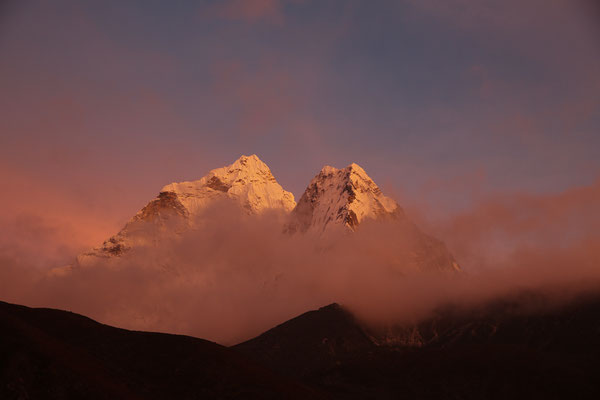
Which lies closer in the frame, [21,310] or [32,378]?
[32,378]

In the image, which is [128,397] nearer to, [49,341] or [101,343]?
[49,341]

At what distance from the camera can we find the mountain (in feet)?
382

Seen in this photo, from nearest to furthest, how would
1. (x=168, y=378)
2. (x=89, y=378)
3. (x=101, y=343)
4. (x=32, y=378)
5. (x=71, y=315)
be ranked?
1. (x=32, y=378)
2. (x=89, y=378)
3. (x=168, y=378)
4. (x=101, y=343)
5. (x=71, y=315)

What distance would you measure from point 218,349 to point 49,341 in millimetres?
54708

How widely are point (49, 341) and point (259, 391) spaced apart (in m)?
56.0

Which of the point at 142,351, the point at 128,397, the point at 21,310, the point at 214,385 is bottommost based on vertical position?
the point at 128,397

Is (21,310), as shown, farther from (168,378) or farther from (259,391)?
(259,391)

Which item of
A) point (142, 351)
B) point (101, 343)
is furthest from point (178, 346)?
point (101, 343)

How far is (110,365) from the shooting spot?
145375 mm

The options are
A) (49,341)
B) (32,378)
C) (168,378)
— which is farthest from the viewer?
(168,378)

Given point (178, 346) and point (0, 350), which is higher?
point (178, 346)

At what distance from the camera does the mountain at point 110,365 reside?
116 m

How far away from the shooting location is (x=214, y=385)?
15200 centimetres

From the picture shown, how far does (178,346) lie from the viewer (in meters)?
166
